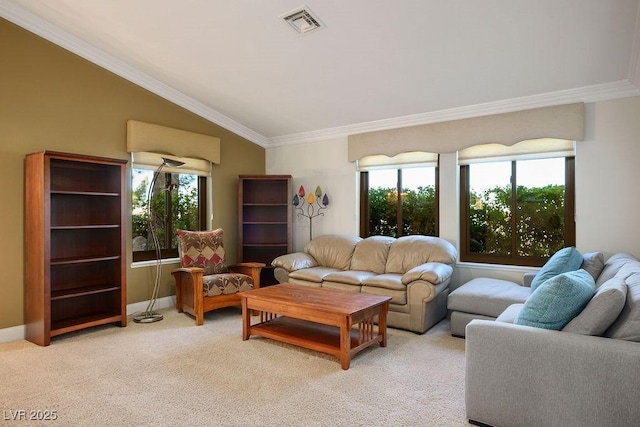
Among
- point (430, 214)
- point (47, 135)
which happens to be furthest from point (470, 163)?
point (47, 135)

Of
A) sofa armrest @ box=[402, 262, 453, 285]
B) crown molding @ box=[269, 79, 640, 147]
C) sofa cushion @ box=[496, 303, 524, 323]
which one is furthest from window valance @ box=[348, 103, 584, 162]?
sofa cushion @ box=[496, 303, 524, 323]

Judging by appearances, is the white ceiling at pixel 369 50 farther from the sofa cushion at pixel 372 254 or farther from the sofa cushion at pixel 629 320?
the sofa cushion at pixel 629 320

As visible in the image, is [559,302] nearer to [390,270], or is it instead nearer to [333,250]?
[390,270]

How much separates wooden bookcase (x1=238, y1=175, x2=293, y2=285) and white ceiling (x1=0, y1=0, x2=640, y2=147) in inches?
53.2

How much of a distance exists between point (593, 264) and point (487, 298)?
0.90 meters

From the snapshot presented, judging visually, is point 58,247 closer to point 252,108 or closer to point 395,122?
point 252,108

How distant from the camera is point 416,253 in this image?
4637mm

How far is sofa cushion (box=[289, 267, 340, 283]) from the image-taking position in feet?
15.2

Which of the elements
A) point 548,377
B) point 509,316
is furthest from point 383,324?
point 548,377

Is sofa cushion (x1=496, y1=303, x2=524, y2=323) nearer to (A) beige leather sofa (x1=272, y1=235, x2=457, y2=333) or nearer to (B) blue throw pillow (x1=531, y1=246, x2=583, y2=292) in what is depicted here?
(B) blue throw pillow (x1=531, y1=246, x2=583, y2=292)

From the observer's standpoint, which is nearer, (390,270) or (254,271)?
(390,270)

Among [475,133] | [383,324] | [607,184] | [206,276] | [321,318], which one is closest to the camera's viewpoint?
[321,318]

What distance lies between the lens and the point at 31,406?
8.10 feet

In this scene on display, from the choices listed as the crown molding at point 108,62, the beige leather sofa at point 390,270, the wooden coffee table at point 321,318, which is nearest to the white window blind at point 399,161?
the beige leather sofa at point 390,270
